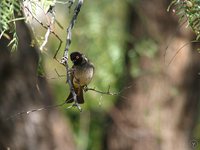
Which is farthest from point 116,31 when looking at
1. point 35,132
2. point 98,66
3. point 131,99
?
point 35,132

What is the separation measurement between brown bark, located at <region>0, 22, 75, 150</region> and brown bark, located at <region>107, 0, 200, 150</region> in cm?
86

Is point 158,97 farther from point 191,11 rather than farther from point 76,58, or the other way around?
point 191,11

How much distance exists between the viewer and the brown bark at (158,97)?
5051 mm

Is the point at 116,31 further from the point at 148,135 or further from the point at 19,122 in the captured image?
the point at 19,122

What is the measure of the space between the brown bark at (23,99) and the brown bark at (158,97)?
2.81ft

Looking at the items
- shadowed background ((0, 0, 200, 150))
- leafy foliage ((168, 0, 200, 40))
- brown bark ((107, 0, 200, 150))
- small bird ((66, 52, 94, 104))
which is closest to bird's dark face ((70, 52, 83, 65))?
small bird ((66, 52, 94, 104))

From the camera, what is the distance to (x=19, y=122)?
13.8 feet

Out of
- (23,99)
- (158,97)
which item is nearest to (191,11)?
(23,99)

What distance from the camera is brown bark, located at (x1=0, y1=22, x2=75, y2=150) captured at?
4184 millimetres

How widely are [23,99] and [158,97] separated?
1.24m

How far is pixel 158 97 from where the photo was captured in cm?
508

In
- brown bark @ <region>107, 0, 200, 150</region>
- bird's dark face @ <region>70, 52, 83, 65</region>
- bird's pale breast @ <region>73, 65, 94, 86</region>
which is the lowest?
brown bark @ <region>107, 0, 200, 150</region>

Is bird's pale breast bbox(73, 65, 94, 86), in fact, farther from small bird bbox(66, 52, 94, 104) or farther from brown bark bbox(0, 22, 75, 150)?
brown bark bbox(0, 22, 75, 150)

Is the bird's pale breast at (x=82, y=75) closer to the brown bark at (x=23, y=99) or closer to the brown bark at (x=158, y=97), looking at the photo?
the brown bark at (x=23, y=99)
